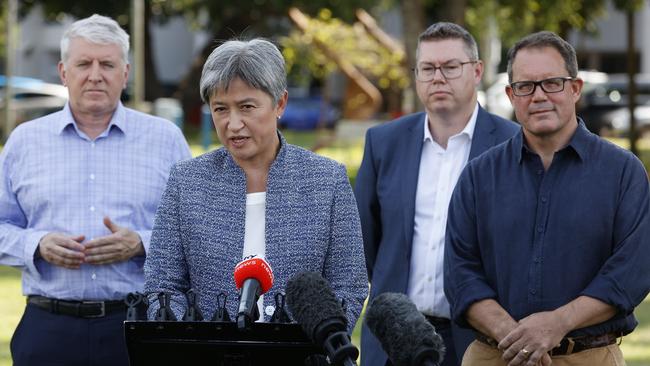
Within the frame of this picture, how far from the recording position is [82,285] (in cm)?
604

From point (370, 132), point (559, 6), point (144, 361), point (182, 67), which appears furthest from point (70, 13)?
point (144, 361)

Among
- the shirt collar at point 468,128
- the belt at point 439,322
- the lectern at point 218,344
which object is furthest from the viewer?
the shirt collar at point 468,128

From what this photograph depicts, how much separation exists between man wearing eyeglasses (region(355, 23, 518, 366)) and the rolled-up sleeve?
76cm

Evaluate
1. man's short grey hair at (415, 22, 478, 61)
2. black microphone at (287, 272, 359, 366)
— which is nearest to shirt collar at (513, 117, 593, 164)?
man's short grey hair at (415, 22, 478, 61)

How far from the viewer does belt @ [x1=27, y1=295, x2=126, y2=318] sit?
603cm

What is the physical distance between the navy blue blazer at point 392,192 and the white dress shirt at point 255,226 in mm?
1826

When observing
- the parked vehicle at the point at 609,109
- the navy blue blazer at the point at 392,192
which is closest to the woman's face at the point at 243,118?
the navy blue blazer at the point at 392,192

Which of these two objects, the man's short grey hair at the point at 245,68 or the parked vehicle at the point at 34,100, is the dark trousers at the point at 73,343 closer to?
the man's short grey hair at the point at 245,68

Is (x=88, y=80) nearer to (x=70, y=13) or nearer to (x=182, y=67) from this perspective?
(x=70, y=13)

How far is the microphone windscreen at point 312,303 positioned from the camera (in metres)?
3.39

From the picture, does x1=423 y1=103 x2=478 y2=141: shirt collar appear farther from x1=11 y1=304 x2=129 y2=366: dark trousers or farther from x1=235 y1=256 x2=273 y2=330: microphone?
x1=235 y1=256 x2=273 y2=330: microphone

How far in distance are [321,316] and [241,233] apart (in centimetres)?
121

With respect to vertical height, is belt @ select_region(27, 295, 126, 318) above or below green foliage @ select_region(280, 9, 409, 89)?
below

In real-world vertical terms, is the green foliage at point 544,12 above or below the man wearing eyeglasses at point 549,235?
above
